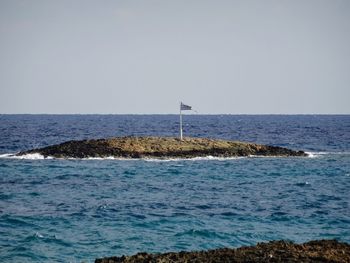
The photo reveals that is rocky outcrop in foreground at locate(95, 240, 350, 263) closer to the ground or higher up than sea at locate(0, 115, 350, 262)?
higher up

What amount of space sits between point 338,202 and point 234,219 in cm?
840

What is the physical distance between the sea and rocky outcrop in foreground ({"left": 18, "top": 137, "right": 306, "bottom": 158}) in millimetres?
2857

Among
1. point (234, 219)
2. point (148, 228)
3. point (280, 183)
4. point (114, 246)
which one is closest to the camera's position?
point (114, 246)

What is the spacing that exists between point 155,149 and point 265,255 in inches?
1561

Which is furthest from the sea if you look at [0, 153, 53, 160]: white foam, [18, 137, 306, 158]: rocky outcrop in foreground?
[18, 137, 306, 158]: rocky outcrop in foreground

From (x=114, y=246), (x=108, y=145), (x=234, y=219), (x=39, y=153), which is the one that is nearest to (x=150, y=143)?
(x=108, y=145)

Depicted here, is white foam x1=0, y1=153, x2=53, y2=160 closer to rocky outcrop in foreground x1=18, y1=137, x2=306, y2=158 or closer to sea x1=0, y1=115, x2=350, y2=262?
rocky outcrop in foreground x1=18, y1=137, x2=306, y2=158

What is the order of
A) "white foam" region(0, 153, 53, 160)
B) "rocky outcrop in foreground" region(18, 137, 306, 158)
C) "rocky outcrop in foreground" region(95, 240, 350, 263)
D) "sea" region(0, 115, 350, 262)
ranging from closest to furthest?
"rocky outcrop in foreground" region(95, 240, 350, 263)
"sea" region(0, 115, 350, 262)
"white foam" region(0, 153, 53, 160)
"rocky outcrop in foreground" region(18, 137, 306, 158)

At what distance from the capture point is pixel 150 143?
5759 cm

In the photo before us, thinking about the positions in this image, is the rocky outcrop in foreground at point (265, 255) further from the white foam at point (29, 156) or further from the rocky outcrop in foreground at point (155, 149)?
the white foam at point (29, 156)

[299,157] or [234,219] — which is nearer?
[234,219]

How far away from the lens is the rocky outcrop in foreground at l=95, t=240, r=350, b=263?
53.1ft

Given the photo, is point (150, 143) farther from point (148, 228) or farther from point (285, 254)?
point (285, 254)

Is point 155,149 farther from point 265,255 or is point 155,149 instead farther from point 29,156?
point 265,255
